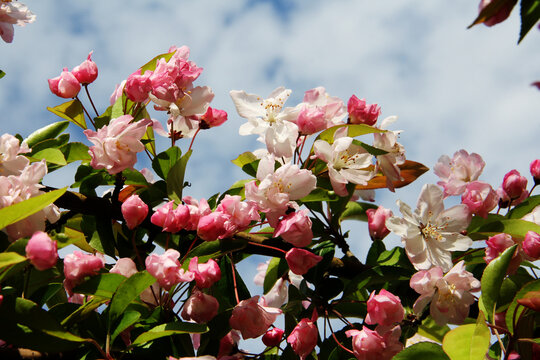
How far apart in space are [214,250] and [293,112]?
0.50m

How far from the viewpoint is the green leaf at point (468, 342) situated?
1129mm

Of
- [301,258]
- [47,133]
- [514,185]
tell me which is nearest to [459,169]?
[514,185]

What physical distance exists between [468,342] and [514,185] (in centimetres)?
77

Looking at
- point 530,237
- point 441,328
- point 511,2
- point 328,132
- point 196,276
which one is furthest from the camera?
point 441,328

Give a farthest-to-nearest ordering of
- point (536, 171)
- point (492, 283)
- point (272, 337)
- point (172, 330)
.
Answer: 1. point (536, 171)
2. point (272, 337)
3. point (492, 283)
4. point (172, 330)

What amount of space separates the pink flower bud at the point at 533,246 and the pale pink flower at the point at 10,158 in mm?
1276

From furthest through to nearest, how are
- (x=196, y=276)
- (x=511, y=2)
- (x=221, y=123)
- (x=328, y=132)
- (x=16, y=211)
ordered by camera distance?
(x=221, y=123), (x=328, y=132), (x=196, y=276), (x=16, y=211), (x=511, y=2)

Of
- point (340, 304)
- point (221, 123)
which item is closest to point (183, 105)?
point (221, 123)

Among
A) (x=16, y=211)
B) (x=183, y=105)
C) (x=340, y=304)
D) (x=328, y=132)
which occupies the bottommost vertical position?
(x=340, y=304)

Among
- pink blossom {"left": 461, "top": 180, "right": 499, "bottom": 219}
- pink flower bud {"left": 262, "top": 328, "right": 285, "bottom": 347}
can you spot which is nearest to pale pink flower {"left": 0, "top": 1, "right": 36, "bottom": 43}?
pink flower bud {"left": 262, "top": 328, "right": 285, "bottom": 347}

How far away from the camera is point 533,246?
58.9 inches

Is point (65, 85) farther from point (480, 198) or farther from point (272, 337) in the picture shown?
point (480, 198)

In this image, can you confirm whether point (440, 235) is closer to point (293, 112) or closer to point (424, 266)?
point (424, 266)

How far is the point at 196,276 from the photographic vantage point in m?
1.32
